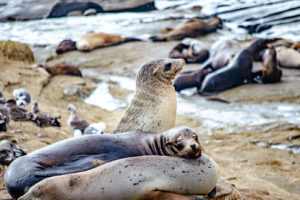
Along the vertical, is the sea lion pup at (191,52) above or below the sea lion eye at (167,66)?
below

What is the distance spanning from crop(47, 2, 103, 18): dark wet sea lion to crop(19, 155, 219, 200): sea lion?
20.3 metres

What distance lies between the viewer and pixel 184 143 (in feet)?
12.2

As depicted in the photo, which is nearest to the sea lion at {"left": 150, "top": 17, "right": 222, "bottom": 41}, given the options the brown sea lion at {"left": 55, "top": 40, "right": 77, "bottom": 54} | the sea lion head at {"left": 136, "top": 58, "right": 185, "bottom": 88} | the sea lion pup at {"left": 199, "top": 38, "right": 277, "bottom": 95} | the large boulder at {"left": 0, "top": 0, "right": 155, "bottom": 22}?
the brown sea lion at {"left": 55, "top": 40, "right": 77, "bottom": 54}

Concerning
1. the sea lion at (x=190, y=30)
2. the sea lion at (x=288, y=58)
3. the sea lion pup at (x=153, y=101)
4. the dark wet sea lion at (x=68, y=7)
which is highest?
the sea lion pup at (x=153, y=101)

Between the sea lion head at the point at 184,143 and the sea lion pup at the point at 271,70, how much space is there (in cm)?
737

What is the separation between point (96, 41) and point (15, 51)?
4785 millimetres

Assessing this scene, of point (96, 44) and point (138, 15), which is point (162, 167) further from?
point (138, 15)

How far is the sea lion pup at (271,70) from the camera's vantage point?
10.8 metres

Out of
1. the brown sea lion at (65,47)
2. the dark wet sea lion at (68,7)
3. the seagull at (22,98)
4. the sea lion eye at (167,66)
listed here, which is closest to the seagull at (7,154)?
the sea lion eye at (167,66)

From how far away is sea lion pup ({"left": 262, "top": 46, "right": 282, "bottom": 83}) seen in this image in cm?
1078

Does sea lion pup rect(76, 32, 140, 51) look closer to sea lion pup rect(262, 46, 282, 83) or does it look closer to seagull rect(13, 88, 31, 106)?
sea lion pup rect(262, 46, 282, 83)

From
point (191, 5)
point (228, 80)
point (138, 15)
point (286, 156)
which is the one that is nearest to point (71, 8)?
point (138, 15)

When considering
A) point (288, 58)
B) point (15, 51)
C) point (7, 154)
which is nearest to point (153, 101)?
point (7, 154)

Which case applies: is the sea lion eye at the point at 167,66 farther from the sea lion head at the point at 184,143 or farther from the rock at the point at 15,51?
the rock at the point at 15,51
